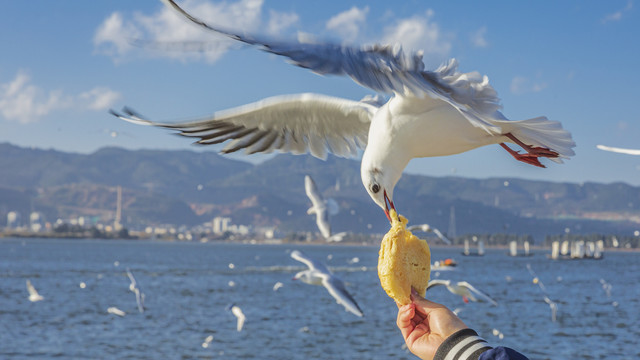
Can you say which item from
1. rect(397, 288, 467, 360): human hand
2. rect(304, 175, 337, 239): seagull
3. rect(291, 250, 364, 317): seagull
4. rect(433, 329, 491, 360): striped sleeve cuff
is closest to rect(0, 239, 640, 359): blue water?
rect(304, 175, 337, 239): seagull

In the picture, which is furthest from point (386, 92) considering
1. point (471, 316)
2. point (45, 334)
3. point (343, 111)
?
point (471, 316)

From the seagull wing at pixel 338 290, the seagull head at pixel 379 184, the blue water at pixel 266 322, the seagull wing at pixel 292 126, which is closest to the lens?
the seagull head at pixel 379 184

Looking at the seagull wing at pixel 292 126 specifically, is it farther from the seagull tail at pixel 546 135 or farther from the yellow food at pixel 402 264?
the yellow food at pixel 402 264

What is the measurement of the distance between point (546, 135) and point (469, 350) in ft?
5.72

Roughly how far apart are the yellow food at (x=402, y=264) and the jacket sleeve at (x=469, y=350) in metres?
0.29

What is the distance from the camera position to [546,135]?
309 centimetres

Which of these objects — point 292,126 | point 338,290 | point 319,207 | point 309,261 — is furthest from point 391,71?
point 319,207

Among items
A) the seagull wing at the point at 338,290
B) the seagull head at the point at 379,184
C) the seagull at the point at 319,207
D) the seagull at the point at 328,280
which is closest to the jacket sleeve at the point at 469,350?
the seagull head at the point at 379,184

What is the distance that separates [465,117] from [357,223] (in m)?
189

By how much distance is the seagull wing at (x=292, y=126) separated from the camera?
3703 mm

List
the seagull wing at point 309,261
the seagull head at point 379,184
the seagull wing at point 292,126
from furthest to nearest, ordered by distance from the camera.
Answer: the seagull wing at point 309,261
the seagull wing at point 292,126
the seagull head at point 379,184

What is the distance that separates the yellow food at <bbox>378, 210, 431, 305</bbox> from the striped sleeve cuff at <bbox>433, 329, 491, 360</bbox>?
282 mm

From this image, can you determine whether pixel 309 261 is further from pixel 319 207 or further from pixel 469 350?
pixel 469 350

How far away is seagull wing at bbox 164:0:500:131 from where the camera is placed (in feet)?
8.25
